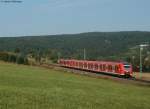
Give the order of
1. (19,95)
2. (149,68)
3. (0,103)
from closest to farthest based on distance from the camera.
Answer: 1. (0,103)
2. (19,95)
3. (149,68)

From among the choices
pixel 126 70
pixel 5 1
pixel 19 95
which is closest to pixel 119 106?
pixel 19 95

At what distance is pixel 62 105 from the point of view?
13484mm

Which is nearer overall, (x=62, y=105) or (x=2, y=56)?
(x=62, y=105)

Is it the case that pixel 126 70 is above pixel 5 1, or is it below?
below

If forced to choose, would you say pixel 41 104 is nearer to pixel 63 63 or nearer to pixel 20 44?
pixel 63 63

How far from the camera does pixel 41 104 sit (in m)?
13.1

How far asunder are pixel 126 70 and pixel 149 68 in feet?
149

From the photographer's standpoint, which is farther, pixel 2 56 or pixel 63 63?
pixel 63 63

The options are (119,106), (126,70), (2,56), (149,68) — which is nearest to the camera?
(119,106)

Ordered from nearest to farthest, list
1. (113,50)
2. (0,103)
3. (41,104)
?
(0,103), (41,104), (113,50)

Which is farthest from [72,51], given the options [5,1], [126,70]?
[5,1]

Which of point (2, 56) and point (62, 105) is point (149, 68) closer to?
point (2, 56)

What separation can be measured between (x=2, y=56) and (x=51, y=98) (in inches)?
3403

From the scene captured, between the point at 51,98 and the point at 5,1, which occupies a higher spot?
the point at 5,1
